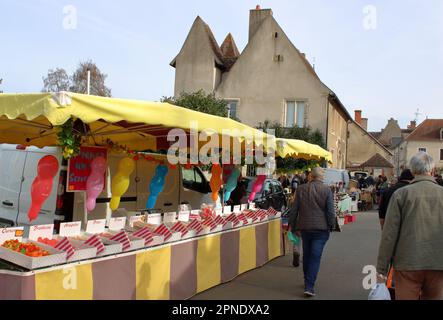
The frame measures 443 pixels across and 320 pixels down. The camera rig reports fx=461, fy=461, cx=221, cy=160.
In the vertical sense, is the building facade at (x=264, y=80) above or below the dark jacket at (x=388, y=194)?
above

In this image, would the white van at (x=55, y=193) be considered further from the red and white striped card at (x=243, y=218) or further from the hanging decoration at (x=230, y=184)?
the red and white striped card at (x=243, y=218)

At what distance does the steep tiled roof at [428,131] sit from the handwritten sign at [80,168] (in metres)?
63.5

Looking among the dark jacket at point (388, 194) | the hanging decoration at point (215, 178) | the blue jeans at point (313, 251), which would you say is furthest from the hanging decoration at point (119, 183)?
the dark jacket at point (388, 194)

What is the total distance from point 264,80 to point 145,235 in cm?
2305

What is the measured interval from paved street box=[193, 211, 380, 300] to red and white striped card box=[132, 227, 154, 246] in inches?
47.6

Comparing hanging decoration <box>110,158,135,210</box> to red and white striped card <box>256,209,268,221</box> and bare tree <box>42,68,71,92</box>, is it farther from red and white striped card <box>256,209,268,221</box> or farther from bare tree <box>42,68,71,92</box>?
bare tree <box>42,68,71,92</box>

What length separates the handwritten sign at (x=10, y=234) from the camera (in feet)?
12.7

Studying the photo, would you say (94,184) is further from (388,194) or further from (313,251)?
(388,194)

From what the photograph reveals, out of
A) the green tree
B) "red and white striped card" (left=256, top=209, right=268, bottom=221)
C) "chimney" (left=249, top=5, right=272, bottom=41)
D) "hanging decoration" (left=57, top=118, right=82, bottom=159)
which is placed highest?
"chimney" (left=249, top=5, right=272, bottom=41)

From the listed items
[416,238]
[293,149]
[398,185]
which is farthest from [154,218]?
[293,149]

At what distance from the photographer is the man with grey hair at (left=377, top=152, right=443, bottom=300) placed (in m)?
3.55

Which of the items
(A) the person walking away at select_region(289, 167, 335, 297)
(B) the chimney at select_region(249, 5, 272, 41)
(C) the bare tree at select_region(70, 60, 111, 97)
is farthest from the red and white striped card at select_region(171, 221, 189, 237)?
(C) the bare tree at select_region(70, 60, 111, 97)

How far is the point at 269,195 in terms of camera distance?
14.2 metres

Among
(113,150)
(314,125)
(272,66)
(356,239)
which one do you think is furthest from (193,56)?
(113,150)
